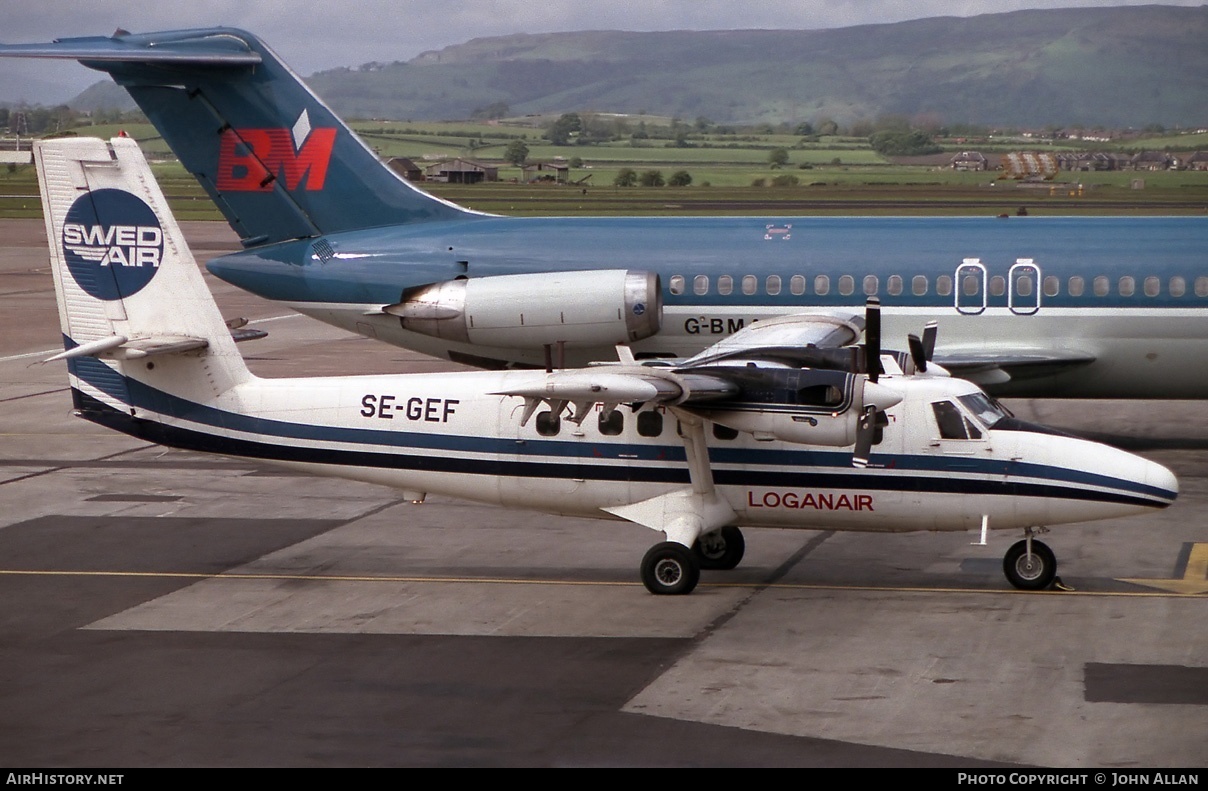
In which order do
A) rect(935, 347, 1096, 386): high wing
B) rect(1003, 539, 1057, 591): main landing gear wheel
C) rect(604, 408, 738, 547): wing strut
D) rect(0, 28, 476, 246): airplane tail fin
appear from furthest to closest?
rect(0, 28, 476, 246): airplane tail fin
rect(935, 347, 1096, 386): high wing
rect(604, 408, 738, 547): wing strut
rect(1003, 539, 1057, 591): main landing gear wheel

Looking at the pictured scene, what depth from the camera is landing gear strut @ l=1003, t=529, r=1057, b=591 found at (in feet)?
59.7

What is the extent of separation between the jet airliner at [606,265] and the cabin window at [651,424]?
245 inches

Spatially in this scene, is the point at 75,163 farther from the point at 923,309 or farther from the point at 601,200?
the point at 601,200

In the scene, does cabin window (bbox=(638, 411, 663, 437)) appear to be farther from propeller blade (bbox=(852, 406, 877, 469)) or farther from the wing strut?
propeller blade (bbox=(852, 406, 877, 469))

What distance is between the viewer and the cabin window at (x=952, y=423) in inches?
711

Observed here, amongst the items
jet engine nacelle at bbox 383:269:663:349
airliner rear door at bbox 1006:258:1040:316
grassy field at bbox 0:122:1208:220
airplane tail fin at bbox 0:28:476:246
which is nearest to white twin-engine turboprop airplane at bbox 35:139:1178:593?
jet engine nacelle at bbox 383:269:663:349

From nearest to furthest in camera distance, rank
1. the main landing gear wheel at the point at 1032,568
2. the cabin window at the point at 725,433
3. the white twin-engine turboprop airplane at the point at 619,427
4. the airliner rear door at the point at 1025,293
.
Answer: the white twin-engine turboprop airplane at the point at 619,427 → the main landing gear wheel at the point at 1032,568 → the cabin window at the point at 725,433 → the airliner rear door at the point at 1025,293

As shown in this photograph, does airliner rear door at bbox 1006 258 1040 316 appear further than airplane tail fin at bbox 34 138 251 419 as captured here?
Yes

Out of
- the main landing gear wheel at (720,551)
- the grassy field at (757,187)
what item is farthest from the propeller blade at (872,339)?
the grassy field at (757,187)

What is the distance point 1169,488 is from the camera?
1759cm

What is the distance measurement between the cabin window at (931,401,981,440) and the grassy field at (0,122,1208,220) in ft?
198

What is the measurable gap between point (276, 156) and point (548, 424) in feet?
39.4

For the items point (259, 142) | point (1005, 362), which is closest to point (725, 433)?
point (1005, 362)

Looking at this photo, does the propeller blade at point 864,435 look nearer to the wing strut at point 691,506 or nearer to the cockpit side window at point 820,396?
the cockpit side window at point 820,396
